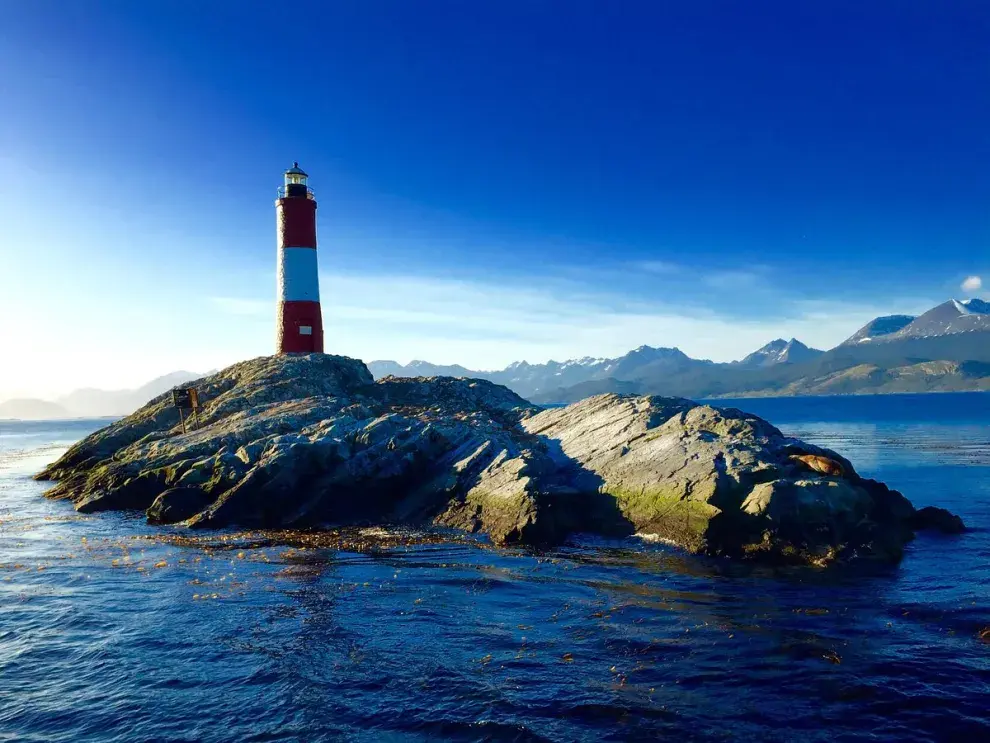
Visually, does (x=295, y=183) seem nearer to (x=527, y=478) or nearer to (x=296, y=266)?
(x=296, y=266)

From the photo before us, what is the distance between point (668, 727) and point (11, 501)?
44.4 meters

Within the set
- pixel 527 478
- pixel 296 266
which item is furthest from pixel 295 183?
pixel 527 478

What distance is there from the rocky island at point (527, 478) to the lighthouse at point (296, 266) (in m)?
12.7

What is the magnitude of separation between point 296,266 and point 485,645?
1854 inches

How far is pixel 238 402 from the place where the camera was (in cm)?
4694

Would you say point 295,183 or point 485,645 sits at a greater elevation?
point 295,183

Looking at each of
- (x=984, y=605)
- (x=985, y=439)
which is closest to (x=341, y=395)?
(x=984, y=605)

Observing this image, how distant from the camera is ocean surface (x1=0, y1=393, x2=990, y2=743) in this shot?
38.6ft

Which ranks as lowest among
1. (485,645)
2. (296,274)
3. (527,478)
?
(485,645)

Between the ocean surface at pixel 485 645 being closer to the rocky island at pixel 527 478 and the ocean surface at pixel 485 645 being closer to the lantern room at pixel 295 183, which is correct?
the rocky island at pixel 527 478

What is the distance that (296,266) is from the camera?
56188mm

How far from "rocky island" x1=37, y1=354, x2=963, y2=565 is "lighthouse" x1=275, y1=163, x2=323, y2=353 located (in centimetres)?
1268

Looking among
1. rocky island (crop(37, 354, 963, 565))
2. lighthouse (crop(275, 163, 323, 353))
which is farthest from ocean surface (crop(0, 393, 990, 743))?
lighthouse (crop(275, 163, 323, 353))

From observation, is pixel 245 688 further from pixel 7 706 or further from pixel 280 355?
pixel 280 355
